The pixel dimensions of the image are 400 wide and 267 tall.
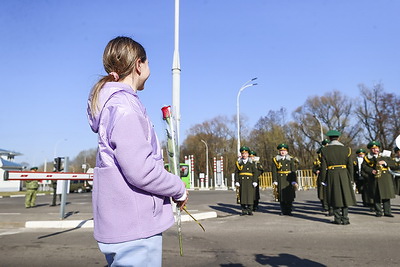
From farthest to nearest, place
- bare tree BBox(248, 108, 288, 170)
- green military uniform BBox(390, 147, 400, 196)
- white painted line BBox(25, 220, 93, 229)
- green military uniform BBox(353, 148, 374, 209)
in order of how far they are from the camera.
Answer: bare tree BBox(248, 108, 288, 170) < green military uniform BBox(353, 148, 374, 209) < green military uniform BBox(390, 147, 400, 196) < white painted line BBox(25, 220, 93, 229)

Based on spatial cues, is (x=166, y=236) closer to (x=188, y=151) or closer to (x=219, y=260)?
(x=219, y=260)

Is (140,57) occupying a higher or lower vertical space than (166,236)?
higher

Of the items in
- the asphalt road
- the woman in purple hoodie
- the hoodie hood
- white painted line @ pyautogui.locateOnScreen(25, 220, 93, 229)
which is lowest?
the asphalt road

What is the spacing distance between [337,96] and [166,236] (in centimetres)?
5512

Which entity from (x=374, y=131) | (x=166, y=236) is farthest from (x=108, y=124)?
(x=374, y=131)

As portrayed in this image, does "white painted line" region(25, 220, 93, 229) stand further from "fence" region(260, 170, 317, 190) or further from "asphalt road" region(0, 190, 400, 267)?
"fence" region(260, 170, 317, 190)

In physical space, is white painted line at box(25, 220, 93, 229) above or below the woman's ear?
below

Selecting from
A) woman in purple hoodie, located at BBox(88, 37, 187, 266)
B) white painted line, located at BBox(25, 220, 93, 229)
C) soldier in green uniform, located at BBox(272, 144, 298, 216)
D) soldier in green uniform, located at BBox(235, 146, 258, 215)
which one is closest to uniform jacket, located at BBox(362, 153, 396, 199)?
soldier in green uniform, located at BBox(272, 144, 298, 216)

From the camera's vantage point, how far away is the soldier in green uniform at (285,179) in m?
10.5

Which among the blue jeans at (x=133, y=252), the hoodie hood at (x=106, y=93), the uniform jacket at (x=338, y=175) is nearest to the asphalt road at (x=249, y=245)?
the uniform jacket at (x=338, y=175)

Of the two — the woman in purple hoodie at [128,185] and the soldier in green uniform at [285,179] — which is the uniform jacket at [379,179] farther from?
the woman in purple hoodie at [128,185]

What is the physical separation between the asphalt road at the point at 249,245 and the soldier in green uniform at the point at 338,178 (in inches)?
18.3

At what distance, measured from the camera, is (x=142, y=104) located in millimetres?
1938

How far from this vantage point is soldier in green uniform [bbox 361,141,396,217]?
979 cm
